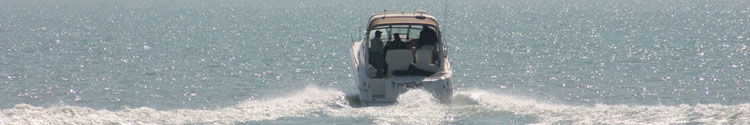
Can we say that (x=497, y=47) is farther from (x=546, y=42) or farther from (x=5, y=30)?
(x=5, y=30)

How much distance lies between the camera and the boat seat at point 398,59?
19750mm

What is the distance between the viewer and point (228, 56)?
1319 inches

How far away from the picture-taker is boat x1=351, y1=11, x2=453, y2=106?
18594mm

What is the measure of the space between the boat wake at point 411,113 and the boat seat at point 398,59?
4.88ft

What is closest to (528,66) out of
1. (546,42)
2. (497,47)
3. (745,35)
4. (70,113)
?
(497,47)

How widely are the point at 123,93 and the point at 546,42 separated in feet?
68.1

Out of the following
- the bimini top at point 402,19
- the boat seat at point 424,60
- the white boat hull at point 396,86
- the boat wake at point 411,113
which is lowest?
the boat wake at point 411,113

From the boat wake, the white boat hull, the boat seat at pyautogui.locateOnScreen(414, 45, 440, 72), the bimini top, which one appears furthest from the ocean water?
the bimini top

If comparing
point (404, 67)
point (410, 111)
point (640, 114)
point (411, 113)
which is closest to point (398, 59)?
point (404, 67)

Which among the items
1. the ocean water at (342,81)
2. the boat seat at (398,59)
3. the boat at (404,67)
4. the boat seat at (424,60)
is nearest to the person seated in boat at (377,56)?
the boat at (404,67)

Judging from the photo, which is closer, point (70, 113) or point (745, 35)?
point (70, 113)

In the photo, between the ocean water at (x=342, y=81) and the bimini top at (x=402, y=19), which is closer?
the ocean water at (x=342, y=81)

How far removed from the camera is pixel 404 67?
65.0 feet

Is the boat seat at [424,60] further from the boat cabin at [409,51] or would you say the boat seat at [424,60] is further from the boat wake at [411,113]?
the boat wake at [411,113]
